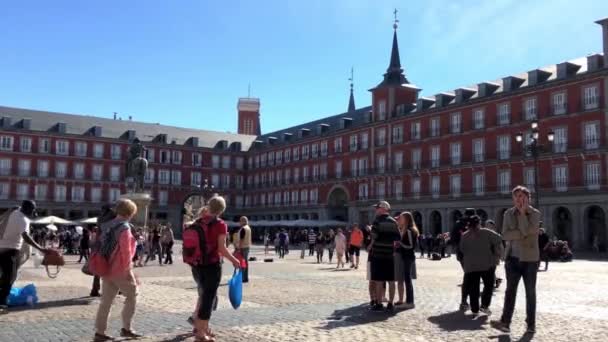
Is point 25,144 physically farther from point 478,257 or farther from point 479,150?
point 478,257

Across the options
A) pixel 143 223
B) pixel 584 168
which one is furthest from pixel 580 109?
pixel 143 223

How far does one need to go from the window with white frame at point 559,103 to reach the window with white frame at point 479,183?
7586 millimetres

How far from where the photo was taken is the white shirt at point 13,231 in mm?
9117

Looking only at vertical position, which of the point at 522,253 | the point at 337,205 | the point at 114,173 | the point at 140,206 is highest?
the point at 114,173

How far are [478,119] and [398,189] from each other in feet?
34.0

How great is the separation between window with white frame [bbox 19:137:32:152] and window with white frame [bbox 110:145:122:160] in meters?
9.17

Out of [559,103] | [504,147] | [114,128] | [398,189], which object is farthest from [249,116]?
Result: [559,103]

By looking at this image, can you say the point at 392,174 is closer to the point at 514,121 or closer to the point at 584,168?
the point at 514,121

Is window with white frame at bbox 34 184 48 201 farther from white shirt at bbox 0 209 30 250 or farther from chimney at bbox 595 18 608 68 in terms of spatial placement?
white shirt at bbox 0 209 30 250

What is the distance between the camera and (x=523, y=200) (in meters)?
7.74

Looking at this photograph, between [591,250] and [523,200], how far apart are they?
36.8 metres

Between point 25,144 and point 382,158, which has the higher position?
point 25,144

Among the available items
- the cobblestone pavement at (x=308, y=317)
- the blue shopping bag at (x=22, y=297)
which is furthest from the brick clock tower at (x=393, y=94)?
the blue shopping bag at (x=22, y=297)

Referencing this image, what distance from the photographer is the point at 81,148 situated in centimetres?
7188
